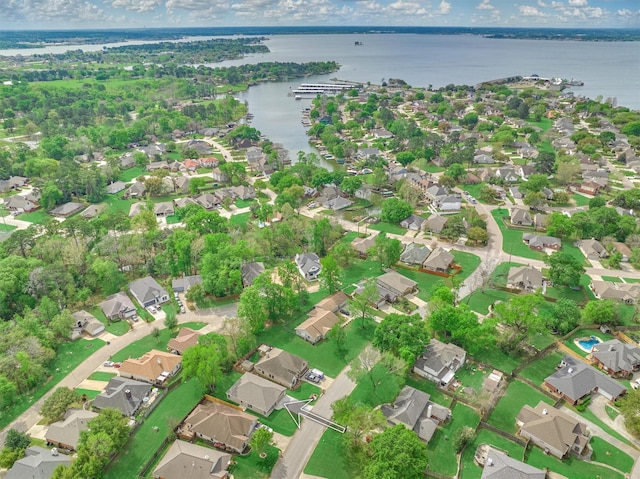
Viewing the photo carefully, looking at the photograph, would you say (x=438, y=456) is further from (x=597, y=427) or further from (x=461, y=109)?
(x=461, y=109)

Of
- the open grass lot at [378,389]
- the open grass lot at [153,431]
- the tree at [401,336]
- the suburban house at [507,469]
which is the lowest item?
the open grass lot at [378,389]

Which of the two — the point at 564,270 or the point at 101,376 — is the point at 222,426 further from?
the point at 564,270

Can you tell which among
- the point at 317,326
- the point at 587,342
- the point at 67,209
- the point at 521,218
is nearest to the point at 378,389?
the point at 317,326

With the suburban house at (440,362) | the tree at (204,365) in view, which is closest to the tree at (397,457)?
the suburban house at (440,362)

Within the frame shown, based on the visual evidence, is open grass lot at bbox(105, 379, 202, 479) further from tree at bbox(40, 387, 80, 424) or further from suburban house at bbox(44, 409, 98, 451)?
tree at bbox(40, 387, 80, 424)

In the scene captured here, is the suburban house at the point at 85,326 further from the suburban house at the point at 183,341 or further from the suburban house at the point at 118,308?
the suburban house at the point at 183,341

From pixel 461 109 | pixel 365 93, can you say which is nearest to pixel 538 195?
pixel 461 109

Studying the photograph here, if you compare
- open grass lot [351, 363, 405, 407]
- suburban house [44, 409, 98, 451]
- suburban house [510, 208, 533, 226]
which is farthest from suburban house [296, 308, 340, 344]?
suburban house [510, 208, 533, 226]
